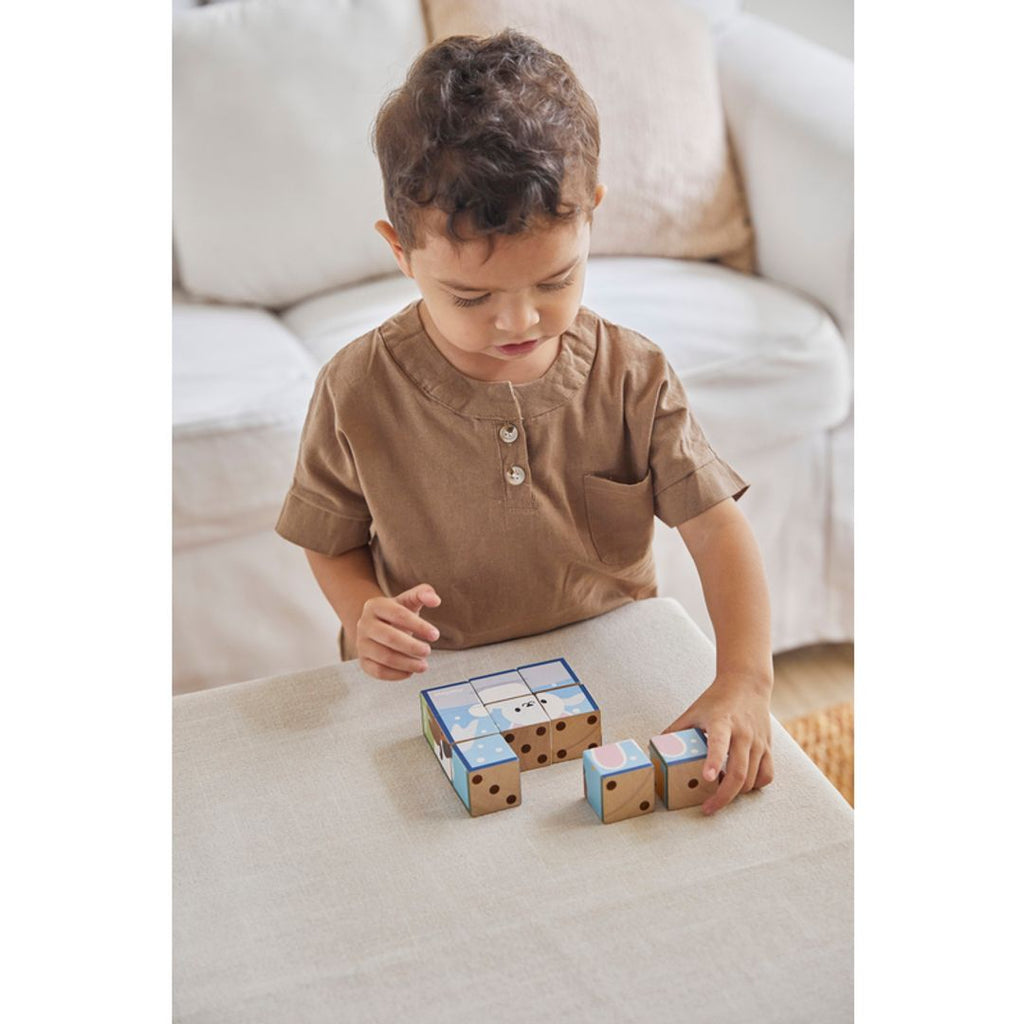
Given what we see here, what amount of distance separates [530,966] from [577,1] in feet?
2.92

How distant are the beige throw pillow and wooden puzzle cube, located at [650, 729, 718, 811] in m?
0.63

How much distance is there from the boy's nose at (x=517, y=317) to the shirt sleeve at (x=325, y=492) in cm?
17

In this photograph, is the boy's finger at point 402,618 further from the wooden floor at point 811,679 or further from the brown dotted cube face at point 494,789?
the wooden floor at point 811,679

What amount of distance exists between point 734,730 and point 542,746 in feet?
0.34

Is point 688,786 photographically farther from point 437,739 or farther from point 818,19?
point 818,19

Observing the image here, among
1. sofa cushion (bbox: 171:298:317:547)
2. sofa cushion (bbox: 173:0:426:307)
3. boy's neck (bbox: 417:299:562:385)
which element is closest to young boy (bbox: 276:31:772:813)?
boy's neck (bbox: 417:299:562:385)

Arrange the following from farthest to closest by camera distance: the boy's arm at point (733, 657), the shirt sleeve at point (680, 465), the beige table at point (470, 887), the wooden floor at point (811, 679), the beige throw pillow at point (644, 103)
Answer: the wooden floor at point (811, 679) → the beige throw pillow at point (644, 103) → the shirt sleeve at point (680, 465) → the boy's arm at point (733, 657) → the beige table at point (470, 887)

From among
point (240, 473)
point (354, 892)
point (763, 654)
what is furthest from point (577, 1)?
point (354, 892)

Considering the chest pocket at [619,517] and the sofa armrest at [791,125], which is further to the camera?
the sofa armrest at [791,125]

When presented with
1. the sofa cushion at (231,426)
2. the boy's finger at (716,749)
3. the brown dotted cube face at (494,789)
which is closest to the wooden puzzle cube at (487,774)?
the brown dotted cube face at (494,789)

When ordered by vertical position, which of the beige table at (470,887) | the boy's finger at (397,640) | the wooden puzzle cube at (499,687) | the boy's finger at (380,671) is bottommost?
the beige table at (470,887)

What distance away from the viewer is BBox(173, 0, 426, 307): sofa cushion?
4.07 ft

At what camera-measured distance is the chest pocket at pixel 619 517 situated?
804mm

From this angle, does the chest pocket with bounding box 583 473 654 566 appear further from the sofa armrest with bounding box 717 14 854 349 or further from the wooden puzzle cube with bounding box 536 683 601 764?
the sofa armrest with bounding box 717 14 854 349
